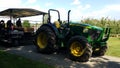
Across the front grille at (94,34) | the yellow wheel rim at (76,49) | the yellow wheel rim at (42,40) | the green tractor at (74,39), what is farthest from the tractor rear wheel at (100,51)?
the yellow wheel rim at (42,40)

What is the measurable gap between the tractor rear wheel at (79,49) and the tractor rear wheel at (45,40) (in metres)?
1.28

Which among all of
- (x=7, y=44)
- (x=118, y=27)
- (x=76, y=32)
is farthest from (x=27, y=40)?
(x=118, y=27)

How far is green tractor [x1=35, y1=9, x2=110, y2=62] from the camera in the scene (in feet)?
39.4

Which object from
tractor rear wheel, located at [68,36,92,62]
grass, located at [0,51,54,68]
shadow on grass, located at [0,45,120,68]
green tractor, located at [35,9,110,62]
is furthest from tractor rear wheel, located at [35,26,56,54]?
grass, located at [0,51,54,68]

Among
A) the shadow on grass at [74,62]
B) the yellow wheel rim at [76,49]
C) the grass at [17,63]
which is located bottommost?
the shadow on grass at [74,62]

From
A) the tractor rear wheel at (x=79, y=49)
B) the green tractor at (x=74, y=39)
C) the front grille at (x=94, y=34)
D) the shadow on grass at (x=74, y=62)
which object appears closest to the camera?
the shadow on grass at (x=74, y=62)

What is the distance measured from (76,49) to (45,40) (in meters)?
2.38

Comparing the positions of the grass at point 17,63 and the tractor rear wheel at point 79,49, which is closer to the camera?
the grass at point 17,63

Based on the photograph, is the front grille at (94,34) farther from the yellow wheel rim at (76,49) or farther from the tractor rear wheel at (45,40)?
the tractor rear wheel at (45,40)

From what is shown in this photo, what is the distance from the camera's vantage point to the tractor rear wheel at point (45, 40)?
13.4 metres

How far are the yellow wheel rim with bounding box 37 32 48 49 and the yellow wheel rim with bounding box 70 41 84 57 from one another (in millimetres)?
2154

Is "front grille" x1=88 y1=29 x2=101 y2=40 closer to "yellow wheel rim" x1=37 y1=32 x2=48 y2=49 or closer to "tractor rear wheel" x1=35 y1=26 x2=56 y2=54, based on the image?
"tractor rear wheel" x1=35 y1=26 x2=56 y2=54

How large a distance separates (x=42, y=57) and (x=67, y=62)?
1.48 metres

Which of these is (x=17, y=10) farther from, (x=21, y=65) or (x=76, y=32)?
(x=21, y=65)
